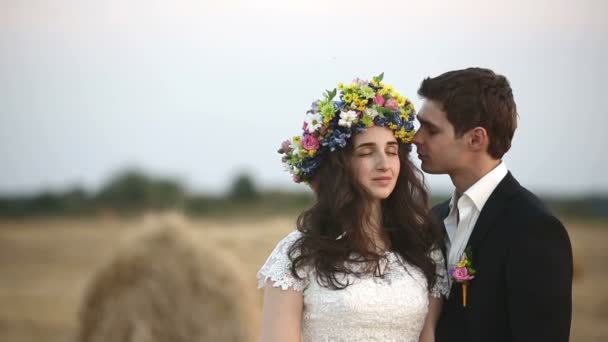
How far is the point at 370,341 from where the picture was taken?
4.74m

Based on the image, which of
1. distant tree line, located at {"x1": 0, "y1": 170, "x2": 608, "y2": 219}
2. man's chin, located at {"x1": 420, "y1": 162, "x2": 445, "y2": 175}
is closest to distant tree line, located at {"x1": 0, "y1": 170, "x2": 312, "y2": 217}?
distant tree line, located at {"x1": 0, "y1": 170, "x2": 608, "y2": 219}

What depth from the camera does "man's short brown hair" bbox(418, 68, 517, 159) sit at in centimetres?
494

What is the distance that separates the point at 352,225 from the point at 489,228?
2.40ft

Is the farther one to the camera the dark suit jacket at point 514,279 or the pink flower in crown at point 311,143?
the pink flower in crown at point 311,143

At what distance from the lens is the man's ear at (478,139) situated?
4.96m

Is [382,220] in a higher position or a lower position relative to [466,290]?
higher

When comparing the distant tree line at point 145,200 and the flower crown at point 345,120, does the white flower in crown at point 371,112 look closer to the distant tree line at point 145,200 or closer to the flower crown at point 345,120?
the flower crown at point 345,120

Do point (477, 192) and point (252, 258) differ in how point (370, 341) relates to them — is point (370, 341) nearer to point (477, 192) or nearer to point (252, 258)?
point (477, 192)

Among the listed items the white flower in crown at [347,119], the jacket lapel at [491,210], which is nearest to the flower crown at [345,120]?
the white flower in crown at [347,119]

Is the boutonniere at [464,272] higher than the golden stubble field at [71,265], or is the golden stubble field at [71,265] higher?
the boutonniere at [464,272]

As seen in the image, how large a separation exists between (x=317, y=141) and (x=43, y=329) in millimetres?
8674

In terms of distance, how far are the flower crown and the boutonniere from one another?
2.26ft

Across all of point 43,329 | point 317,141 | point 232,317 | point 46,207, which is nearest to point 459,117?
point 317,141

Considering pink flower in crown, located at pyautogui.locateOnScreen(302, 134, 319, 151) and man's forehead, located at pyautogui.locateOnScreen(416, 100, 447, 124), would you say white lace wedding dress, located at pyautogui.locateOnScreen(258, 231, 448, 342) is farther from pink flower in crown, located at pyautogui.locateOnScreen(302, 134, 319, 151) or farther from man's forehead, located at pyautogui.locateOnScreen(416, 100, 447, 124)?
man's forehead, located at pyautogui.locateOnScreen(416, 100, 447, 124)
